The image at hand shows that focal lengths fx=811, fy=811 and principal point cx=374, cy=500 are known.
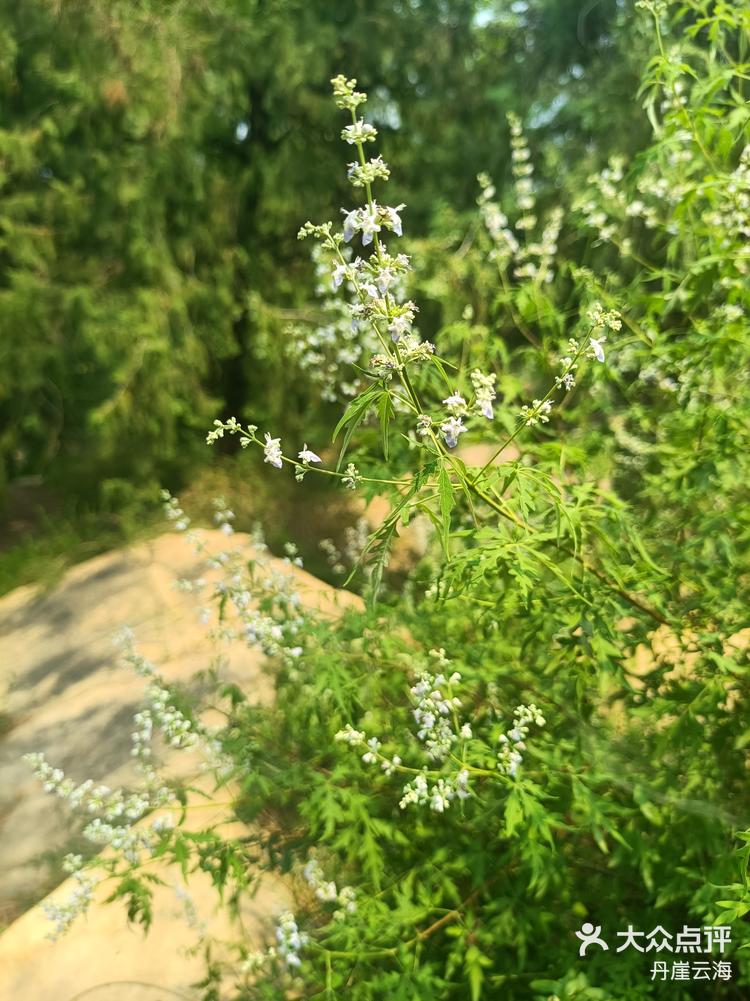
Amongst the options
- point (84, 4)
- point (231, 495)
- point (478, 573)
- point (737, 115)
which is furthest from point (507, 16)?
point (478, 573)

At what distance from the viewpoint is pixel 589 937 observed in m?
2.70

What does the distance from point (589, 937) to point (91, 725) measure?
4046 millimetres

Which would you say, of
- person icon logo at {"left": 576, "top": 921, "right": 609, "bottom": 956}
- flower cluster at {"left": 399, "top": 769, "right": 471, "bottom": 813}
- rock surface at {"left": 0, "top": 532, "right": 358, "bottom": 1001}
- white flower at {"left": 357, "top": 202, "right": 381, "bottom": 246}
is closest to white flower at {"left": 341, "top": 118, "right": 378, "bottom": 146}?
white flower at {"left": 357, "top": 202, "right": 381, "bottom": 246}

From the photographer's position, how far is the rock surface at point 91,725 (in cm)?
411

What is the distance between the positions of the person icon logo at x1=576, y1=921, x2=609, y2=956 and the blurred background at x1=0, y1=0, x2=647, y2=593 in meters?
4.98

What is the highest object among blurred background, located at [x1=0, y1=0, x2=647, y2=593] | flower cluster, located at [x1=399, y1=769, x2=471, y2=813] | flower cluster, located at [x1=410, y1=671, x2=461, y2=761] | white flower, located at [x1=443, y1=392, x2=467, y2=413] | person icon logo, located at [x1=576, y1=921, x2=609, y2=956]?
blurred background, located at [x1=0, y1=0, x2=647, y2=593]

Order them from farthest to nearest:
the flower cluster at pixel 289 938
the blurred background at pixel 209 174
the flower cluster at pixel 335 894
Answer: the blurred background at pixel 209 174, the flower cluster at pixel 335 894, the flower cluster at pixel 289 938

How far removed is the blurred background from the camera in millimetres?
7082

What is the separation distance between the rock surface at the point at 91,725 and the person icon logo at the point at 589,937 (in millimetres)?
1470

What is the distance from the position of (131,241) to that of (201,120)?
1.25 m

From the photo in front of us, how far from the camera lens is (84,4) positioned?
664 centimetres

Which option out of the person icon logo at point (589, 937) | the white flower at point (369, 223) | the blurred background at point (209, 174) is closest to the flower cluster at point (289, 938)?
the person icon logo at point (589, 937)

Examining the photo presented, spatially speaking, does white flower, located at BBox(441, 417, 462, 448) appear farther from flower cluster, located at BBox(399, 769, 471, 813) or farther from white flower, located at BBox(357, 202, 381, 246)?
flower cluster, located at BBox(399, 769, 471, 813)

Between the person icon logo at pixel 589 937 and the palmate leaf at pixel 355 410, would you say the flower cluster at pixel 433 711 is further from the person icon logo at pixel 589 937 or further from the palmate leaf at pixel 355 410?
the person icon logo at pixel 589 937
